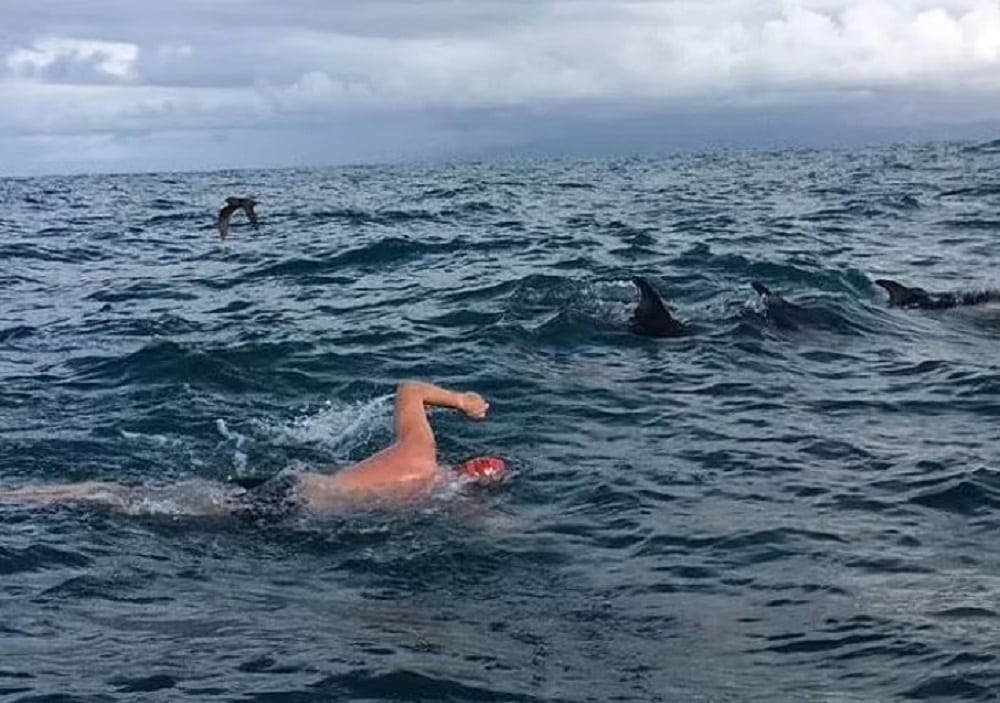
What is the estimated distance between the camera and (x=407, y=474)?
1051 centimetres

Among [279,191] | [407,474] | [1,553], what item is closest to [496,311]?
[407,474]

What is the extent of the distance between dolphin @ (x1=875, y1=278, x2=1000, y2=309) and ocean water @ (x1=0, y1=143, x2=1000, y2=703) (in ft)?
2.06

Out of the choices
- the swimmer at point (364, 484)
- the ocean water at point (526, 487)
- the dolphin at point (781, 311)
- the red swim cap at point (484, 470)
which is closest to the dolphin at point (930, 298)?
the ocean water at point (526, 487)

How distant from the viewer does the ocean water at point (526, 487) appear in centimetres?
737

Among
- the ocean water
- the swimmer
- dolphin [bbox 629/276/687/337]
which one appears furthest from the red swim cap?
dolphin [bbox 629/276/687/337]

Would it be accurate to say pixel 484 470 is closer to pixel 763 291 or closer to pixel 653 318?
pixel 653 318

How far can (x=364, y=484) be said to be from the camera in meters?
10.4

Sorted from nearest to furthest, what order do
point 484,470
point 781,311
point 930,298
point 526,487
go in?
1. point 484,470
2. point 526,487
3. point 781,311
4. point 930,298

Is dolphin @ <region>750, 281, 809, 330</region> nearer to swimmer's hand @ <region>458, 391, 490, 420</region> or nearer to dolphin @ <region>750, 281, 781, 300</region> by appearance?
dolphin @ <region>750, 281, 781, 300</region>

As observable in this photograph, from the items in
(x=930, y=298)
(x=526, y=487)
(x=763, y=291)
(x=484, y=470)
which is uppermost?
(x=763, y=291)

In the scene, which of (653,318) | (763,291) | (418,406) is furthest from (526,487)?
(763,291)

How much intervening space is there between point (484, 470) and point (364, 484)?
1.20 meters

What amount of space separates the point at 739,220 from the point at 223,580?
3119 cm

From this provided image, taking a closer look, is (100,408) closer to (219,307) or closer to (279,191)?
(219,307)
